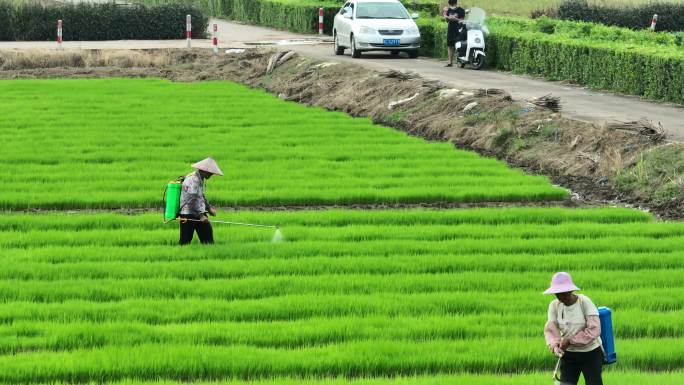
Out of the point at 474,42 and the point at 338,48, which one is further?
the point at 338,48

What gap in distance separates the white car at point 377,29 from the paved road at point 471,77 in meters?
0.39

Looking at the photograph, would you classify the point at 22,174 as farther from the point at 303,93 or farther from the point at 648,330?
the point at 303,93

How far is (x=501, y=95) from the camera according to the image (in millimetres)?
25312

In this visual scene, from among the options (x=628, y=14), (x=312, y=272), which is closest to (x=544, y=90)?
(x=312, y=272)

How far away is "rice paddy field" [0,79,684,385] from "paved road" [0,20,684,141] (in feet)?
11.5

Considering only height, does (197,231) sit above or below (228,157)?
above

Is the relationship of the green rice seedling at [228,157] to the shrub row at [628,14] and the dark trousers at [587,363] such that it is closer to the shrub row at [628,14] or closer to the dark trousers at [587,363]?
the dark trousers at [587,363]

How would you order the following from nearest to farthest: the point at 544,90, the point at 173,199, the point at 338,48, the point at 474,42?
the point at 173,199
the point at 544,90
the point at 474,42
the point at 338,48

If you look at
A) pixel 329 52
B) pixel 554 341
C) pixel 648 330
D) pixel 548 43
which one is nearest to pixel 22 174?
pixel 648 330

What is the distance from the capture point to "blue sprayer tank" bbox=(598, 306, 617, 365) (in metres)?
8.56

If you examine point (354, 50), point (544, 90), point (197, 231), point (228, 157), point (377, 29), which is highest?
point (377, 29)

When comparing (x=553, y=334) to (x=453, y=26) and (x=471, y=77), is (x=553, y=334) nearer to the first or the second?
(x=471, y=77)

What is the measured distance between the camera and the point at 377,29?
121 ft

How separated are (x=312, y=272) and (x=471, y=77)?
1885 cm
